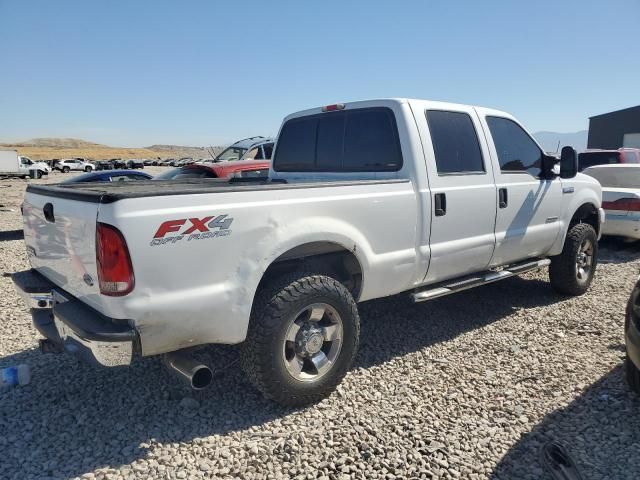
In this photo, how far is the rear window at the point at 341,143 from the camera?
384 cm

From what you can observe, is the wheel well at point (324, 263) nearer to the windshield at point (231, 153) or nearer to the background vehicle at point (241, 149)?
the background vehicle at point (241, 149)

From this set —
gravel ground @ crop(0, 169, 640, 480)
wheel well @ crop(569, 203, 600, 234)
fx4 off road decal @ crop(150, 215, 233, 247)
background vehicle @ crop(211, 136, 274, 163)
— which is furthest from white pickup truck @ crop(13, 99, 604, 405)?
background vehicle @ crop(211, 136, 274, 163)

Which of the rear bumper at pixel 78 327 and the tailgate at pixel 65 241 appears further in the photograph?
the tailgate at pixel 65 241

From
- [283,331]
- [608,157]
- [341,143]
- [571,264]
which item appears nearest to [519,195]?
[571,264]

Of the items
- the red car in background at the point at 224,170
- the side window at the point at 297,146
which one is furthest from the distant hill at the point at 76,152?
the side window at the point at 297,146

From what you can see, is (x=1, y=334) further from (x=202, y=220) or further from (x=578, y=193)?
(x=578, y=193)

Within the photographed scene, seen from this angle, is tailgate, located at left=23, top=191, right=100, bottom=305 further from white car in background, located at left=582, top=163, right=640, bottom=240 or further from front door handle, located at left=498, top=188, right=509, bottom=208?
white car in background, located at left=582, top=163, right=640, bottom=240

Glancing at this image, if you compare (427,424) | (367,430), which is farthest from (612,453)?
(367,430)

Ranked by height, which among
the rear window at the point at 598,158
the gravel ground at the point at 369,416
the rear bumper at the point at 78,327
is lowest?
the gravel ground at the point at 369,416

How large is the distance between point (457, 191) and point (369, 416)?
1933mm

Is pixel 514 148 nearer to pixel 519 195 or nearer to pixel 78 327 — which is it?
pixel 519 195

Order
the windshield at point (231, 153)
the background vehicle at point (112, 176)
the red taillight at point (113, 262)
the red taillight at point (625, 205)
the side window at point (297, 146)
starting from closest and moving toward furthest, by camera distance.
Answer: the red taillight at point (113, 262) → the side window at point (297, 146) → the red taillight at point (625, 205) → the background vehicle at point (112, 176) → the windshield at point (231, 153)

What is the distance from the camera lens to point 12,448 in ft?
9.05

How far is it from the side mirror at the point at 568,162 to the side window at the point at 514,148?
215mm
